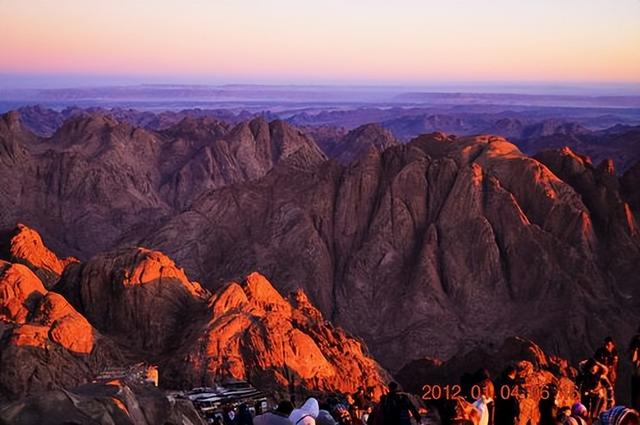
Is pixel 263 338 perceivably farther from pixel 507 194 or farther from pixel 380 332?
pixel 507 194

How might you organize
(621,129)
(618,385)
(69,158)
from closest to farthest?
(618,385)
(69,158)
(621,129)

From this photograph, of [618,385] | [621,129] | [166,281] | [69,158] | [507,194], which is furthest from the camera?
[621,129]

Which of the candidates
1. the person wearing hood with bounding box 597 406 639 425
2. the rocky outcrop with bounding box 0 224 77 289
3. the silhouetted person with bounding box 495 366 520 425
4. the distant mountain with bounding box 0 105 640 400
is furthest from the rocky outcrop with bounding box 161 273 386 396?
the person wearing hood with bounding box 597 406 639 425

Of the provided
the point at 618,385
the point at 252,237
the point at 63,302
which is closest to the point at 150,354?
the point at 63,302

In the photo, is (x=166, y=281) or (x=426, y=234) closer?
(x=166, y=281)

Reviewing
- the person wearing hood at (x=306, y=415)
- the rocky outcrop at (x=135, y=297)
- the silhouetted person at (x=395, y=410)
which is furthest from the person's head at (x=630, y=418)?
the rocky outcrop at (x=135, y=297)

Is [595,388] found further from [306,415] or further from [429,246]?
[429,246]

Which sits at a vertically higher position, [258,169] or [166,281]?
[166,281]
